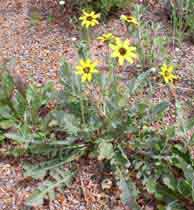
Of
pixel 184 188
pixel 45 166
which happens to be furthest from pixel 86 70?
pixel 184 188

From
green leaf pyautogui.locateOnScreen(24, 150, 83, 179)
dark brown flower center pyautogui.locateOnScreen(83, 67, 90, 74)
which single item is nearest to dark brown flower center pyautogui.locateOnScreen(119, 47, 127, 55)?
dark brown flower center pyautogui.locateOnScreen(83, 67, 90, 74)

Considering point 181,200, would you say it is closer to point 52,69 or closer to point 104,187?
point 104,187

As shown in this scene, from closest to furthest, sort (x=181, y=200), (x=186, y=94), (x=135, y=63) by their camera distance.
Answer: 1. (x=181, y=200)
2. (x=186, y=94)
3. (x=135, y=63)

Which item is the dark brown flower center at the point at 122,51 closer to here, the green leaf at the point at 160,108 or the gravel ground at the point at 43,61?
the green leaf at the point at 160,108

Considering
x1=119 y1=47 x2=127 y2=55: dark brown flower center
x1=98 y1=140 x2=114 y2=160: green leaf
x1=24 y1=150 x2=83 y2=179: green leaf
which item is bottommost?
x1=24 y1=150 x2=83 y2=179: green leaf

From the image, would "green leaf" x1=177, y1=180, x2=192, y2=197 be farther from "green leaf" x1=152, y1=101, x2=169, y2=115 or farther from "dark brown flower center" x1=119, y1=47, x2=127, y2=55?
"dark brown flower center" x1=119, y1=47, x2=127, y2=55

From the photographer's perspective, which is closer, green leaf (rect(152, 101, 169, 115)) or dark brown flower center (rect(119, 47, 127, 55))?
dark brown flower center (rect(119, 47, 127, 55))

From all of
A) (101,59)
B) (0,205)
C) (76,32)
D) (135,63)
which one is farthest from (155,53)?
(0,205)

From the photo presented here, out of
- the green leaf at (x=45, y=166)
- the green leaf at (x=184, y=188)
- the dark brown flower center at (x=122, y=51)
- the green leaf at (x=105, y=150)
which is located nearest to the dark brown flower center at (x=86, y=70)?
the dark brown flower center at (x=122, y=51)
